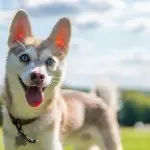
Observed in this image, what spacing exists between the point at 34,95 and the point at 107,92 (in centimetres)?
197

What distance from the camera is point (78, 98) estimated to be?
802 cm

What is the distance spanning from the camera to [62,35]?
721cm

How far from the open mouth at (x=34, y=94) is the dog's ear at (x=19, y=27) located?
1.82 feet

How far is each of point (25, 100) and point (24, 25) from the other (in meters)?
0.79

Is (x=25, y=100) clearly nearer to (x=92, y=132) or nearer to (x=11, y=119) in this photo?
(x=11, y=119)

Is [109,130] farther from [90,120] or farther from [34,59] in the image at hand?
[34,59]

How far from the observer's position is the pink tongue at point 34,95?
6.73 meters

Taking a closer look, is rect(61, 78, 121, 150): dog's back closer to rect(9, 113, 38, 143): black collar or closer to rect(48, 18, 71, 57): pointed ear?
rect(9, 113, 38, 143): black collar

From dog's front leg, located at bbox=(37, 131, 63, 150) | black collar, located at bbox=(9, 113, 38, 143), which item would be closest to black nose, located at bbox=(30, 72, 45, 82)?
black collar, located at bbox=(9, 113, 38, 143)

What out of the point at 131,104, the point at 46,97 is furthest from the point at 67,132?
the point at 131,104

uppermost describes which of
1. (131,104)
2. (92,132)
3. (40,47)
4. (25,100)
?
(40,47)

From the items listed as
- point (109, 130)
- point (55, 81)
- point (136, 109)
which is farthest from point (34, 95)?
point (136, 109)

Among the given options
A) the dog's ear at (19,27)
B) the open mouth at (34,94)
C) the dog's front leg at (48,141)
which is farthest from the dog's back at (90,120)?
the dog's ear at (19,27)

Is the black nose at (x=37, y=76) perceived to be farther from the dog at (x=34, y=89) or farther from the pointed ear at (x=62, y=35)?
the pointed ear at (x=62, y=35)
